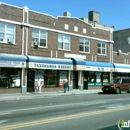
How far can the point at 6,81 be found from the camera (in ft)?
72.0

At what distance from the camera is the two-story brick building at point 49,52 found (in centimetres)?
2212

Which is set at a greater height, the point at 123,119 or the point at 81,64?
the point at 81,64

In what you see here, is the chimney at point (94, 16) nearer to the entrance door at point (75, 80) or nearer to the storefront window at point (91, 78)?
the storefront window at point (91, 78)

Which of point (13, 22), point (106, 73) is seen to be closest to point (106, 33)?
point (106, 73)

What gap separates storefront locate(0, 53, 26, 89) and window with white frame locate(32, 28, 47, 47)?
303 cm

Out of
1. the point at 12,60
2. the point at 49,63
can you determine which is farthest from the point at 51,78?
the point at 12,60

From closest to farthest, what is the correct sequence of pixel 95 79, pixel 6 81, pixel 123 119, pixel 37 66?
pixel 123 119, pixel 6 81, pixel 37 66, pixel 95 79

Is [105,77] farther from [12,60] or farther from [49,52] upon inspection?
[12,60]

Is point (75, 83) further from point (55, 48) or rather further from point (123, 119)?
point (123, 119)

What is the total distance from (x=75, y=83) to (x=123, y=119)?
1990 centimetres

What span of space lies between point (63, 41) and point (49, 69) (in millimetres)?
3887

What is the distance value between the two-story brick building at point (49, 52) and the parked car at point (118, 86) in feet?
13.6

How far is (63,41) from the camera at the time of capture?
27.3 m

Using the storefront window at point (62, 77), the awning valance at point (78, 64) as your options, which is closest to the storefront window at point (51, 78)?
the storefront window at point (62, 77)
